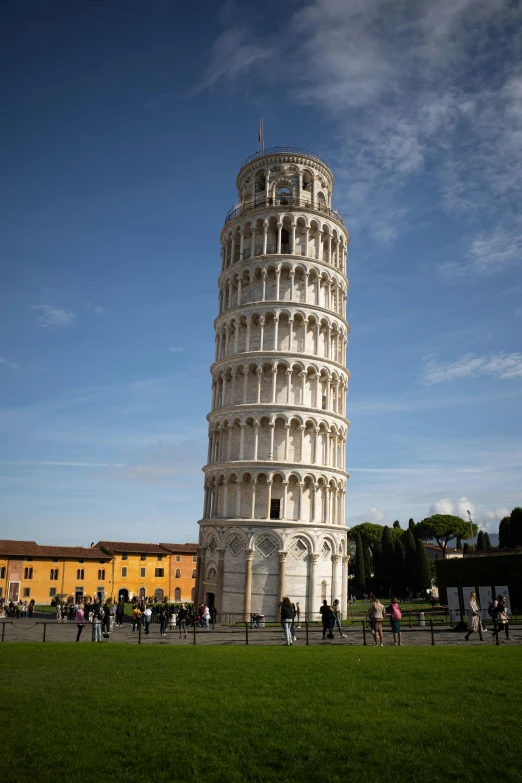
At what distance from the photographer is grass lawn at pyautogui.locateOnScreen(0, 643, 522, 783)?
961 centimetres

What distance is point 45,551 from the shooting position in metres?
82.2

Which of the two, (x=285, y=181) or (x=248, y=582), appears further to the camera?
(x=285, y=181)

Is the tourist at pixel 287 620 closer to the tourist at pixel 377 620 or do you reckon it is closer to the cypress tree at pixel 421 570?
the tourist at pixel 377 620

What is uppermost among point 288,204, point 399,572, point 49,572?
point 288,204

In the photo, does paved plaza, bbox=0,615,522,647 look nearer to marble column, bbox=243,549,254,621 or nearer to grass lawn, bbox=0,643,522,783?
grass lawn, bbox=0,643,522,783

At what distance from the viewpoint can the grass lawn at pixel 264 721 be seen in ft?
31.5

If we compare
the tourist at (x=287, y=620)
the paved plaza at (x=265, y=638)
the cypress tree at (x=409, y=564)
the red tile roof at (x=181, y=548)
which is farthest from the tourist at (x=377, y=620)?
the red tile roof at (x=181, y=548)

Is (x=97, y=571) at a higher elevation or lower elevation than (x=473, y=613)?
lower

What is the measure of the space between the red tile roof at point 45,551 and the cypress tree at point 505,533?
55.9 m

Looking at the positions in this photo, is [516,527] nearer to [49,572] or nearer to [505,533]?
[505,533]

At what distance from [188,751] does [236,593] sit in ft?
124

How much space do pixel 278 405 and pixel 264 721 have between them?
1491 inches

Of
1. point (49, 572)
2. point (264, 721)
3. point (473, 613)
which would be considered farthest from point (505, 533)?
point (264, 721)

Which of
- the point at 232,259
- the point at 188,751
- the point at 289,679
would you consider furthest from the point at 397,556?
the point at 188,751
